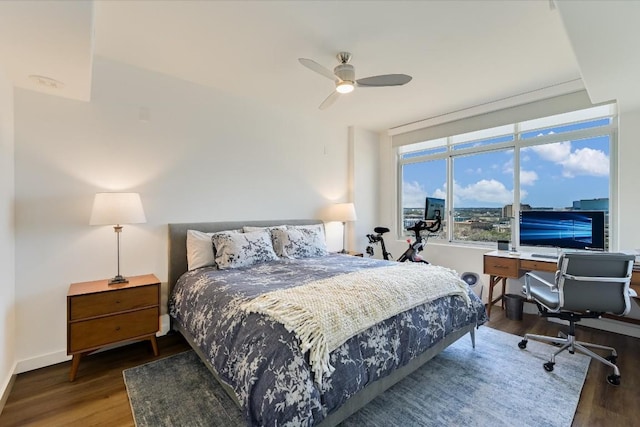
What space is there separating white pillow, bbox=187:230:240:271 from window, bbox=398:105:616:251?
11.6 ft

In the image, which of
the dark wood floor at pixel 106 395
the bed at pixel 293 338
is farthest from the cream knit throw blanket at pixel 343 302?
the dark wood floor at pixel 106 395

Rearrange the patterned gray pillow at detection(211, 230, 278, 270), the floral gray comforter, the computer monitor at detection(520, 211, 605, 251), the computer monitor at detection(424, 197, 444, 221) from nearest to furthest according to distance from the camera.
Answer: the floral gray comforter < the patterned gray pillow at detection(211, 230, 278, 270) < the computer monitor at detection(520, 211, 605, 251) < the computer monitor at detection(424, 197, 444, 221)

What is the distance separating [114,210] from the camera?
244cm

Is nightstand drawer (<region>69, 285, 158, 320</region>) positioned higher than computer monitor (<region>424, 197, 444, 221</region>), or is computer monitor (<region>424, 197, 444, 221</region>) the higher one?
computer monitor (<region>424, 197, 444, 221</region>)

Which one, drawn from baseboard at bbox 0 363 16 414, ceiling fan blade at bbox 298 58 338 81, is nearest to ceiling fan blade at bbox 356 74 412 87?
ceiling fan blade at bbox 298 58 338 81

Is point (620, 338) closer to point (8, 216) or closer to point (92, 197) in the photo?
point (92, 197)

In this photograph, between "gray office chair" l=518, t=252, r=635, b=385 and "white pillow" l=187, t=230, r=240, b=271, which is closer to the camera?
"gray office chair" l=518, t=252, r=635, b=385

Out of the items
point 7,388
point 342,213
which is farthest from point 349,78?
point 7,388

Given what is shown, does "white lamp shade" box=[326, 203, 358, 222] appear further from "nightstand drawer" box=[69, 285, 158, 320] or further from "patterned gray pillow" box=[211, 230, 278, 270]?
"nightstand drawer" box=[69, 285, 158, 320]

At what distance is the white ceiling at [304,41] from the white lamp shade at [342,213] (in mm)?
1730

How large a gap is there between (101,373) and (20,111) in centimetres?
224

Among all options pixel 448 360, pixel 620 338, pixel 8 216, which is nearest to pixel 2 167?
pixel 8 216

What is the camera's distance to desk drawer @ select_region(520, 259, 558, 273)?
305 centimetres

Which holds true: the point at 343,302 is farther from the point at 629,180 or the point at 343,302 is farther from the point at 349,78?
the point at 629,180
